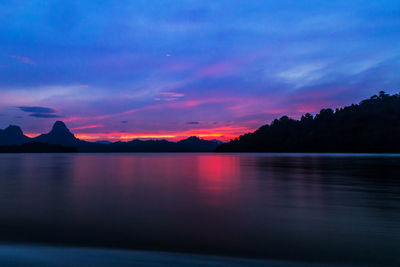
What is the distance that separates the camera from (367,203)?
1432cm

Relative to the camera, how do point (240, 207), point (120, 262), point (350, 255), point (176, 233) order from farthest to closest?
point (240, 207), point (176, 233), point (350, 255), point (120, 262)

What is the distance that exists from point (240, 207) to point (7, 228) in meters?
9.87

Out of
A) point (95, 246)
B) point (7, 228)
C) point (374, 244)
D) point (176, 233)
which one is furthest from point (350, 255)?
point (7, 228)

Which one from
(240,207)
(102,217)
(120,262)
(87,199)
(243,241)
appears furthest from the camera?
(87,199)

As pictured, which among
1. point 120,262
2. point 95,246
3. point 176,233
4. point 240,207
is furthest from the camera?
point 240,207

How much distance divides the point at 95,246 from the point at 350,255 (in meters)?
6.84

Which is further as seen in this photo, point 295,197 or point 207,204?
point 295,197

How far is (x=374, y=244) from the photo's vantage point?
26.1 ft

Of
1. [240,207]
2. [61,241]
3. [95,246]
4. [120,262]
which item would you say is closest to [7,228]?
[61,241]

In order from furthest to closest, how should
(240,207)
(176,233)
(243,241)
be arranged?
(240,207)
(176,233)
(243,241)

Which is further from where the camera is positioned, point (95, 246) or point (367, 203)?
point (367, 203)

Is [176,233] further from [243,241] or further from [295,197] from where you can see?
[295,197]

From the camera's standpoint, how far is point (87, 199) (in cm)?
1603

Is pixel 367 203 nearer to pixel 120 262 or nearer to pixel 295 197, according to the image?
pixel 295 197
